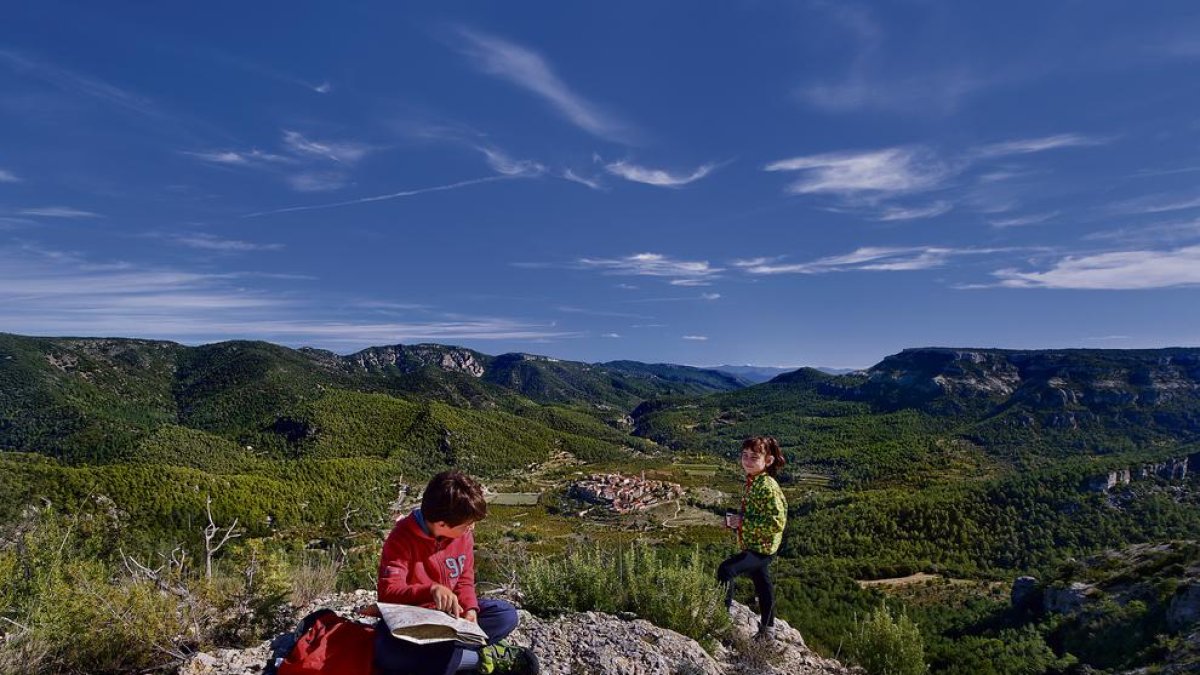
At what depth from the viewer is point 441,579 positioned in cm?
380

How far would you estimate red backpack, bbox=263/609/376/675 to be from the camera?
3.02m

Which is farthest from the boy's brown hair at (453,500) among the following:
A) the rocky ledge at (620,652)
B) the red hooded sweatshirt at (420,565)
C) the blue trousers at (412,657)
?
the rocky ledge at (620,652)

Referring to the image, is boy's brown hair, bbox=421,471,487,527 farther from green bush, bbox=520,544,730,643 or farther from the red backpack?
green bush, bbox=520,544,730,643

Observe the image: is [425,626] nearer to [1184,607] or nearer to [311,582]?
[311,582]

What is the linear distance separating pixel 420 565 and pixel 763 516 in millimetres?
3918

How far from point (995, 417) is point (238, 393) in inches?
7412

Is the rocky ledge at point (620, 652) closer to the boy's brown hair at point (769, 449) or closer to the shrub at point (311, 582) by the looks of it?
the shrub at point (311, 582)

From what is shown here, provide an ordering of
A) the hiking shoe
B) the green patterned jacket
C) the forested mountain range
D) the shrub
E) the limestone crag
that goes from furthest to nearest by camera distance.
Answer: the limestone crag
the forested mountain range
the green patterned jacket
the shrub
the hiking shoe

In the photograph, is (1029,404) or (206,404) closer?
(206,404)

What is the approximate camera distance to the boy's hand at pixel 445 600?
3.50m

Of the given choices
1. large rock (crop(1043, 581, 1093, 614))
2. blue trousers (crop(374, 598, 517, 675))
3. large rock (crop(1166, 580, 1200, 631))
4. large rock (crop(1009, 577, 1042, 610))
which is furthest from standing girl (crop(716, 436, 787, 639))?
large rock (crop(1009, 577, 1042, 610))

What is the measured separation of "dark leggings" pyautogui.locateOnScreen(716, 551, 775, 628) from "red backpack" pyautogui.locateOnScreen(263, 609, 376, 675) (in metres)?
4.20

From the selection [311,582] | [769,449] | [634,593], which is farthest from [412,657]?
[769,449]

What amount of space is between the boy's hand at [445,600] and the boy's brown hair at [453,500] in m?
0.39
